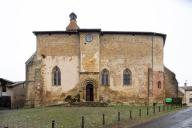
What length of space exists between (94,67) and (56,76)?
5336mm

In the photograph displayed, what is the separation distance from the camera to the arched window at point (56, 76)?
166 ft

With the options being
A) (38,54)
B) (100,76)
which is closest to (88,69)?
(100,76)

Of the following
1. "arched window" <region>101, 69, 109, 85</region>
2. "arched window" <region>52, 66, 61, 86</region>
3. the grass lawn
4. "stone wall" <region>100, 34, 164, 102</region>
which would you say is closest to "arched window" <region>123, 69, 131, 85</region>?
"stone wall" <region>100, 34, 164, 102</region>

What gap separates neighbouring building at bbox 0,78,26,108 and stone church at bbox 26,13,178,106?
4165 millimetres

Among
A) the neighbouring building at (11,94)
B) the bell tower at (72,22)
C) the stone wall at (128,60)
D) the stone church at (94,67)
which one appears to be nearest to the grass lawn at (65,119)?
the stone church at (94,67)

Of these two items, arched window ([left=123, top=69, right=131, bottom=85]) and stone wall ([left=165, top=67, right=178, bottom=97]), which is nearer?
arched window ([left=123, top=69, right=131, bottom=85])

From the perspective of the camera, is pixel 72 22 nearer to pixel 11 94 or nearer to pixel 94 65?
pixel 11 94

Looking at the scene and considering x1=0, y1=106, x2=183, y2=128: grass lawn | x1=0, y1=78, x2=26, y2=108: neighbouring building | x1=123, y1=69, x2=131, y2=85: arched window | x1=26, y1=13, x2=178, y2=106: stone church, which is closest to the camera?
x1=0, y1=106, x2=183, y2=128: grass lawn

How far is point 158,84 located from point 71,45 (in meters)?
13.1

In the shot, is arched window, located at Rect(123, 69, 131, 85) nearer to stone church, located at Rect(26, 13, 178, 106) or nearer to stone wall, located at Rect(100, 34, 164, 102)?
stone church, located at Rect(26, 13, 178, 106)

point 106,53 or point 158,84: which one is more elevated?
point 106,53

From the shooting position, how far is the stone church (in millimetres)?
49781

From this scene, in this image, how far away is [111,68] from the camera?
50531 millimetres

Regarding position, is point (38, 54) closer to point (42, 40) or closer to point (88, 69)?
point (42, 40)
